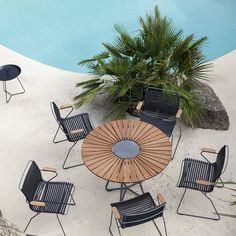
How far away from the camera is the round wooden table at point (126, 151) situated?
15.8 feet

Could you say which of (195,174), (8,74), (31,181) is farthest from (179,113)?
(8,74)

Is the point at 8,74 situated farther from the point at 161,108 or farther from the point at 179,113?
the point at 179,113

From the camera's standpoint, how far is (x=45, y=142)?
20.8 ft

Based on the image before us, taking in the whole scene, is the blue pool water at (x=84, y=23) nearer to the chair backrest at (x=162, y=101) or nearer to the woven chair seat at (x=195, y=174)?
the chair backrest at (x=162, y=101)

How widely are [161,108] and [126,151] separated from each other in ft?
4.33

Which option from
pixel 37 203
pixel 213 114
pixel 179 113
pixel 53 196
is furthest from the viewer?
pixel 213 114

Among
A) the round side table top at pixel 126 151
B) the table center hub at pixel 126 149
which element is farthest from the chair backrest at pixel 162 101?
the table center hub at pixel 126 149

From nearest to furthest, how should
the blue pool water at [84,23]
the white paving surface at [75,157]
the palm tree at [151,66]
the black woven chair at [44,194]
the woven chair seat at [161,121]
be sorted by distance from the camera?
the black woven chair at [44,194], the white paving surface at [75,157], the woven chair seat at [161,121], the palm tree at [151,66], the blue pool water at [84,23]

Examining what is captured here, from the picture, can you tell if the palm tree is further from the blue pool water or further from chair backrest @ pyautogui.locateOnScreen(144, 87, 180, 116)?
the blue pool water

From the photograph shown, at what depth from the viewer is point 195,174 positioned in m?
5.20

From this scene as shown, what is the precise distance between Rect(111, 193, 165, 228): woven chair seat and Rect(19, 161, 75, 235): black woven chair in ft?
2.19

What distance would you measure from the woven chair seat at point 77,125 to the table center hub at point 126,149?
2.67 feet

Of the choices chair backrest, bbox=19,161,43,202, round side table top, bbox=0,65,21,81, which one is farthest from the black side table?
chair backrest, bbox=19,161,43,202

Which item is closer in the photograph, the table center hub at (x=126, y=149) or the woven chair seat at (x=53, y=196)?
the woven chair seat at (x=53, y=196)
